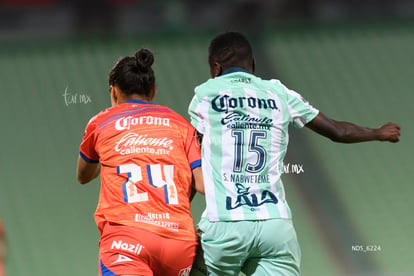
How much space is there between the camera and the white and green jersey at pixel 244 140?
3.62 metres

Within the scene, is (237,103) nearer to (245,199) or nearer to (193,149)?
(193,149)

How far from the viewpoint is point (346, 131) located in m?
3.89

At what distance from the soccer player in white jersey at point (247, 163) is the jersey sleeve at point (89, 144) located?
57cm

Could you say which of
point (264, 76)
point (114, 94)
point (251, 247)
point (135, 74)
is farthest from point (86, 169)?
point (264, 76)

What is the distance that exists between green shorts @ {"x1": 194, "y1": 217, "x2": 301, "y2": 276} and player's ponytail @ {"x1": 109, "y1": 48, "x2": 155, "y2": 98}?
88 centimetres

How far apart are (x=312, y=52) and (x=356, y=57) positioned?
450 mm

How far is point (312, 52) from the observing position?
679 cm

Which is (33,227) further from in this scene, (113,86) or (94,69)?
(113,86)

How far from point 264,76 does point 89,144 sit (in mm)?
2867

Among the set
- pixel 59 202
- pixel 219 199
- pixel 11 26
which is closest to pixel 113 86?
pixel 219 199

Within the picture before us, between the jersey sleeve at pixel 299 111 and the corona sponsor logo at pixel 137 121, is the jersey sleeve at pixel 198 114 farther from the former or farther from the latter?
the jersey sleeve at pixel 299 111

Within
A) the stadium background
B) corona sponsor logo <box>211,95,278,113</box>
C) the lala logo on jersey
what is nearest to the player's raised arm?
corona sponsor logo <box>211,95,278,113</box>

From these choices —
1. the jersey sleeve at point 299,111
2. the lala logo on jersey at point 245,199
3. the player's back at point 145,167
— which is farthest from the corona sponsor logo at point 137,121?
the jersey sleeve at point 299,111

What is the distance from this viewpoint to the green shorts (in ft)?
11.7
